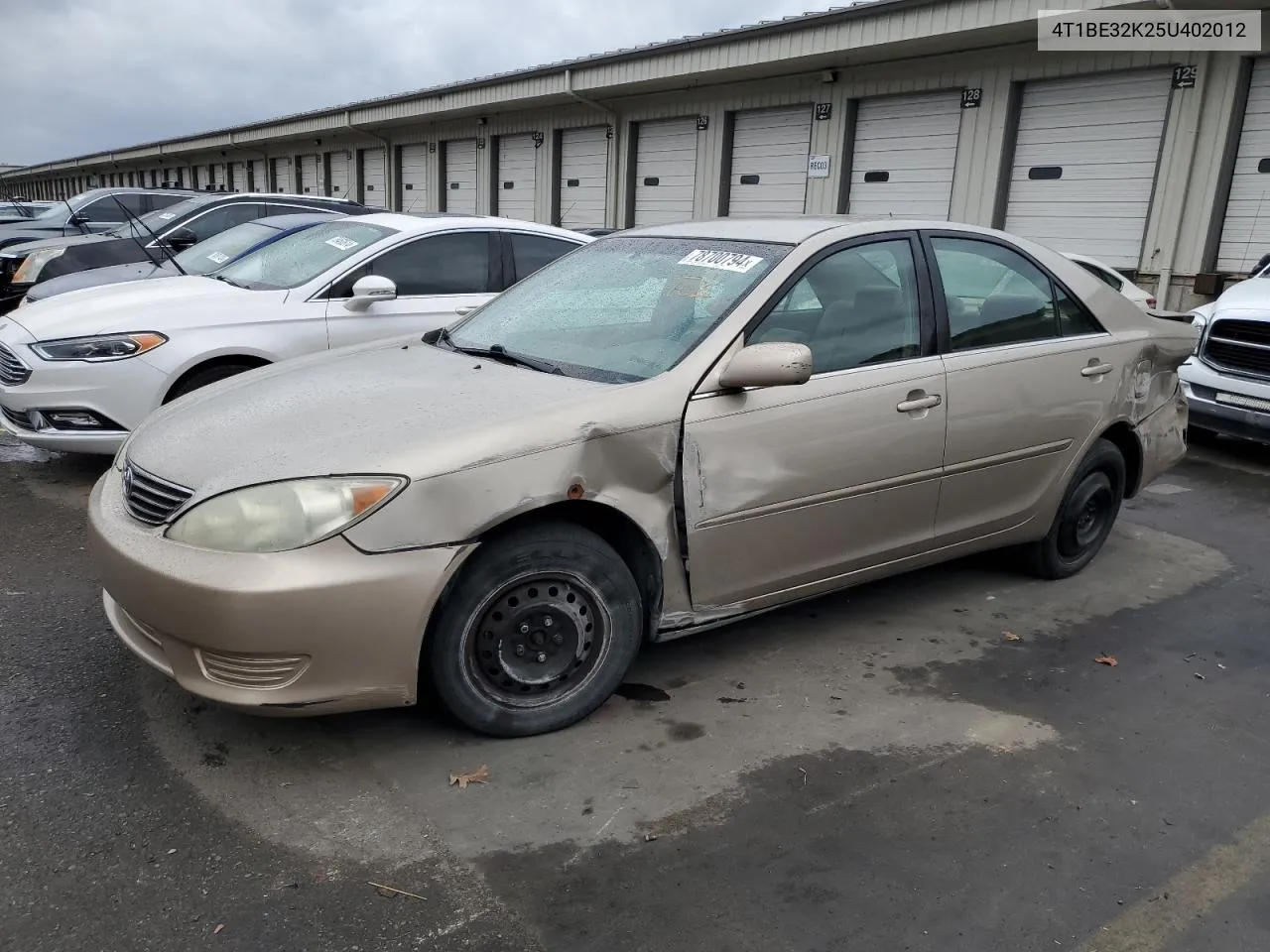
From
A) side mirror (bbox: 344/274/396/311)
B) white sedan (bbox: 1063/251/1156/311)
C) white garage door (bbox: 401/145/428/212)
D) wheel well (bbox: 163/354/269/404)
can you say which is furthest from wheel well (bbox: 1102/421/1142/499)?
white garage door (bbox: 401/145/428/212)

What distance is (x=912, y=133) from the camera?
12.7m

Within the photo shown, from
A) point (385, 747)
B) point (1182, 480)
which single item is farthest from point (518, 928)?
point (1182, 480)

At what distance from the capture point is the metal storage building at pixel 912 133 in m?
10.1

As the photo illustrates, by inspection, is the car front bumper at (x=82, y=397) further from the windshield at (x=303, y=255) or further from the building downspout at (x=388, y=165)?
the building downspout at (x=388, y=165)

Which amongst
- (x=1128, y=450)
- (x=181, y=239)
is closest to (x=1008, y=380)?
(x=1128, y=450)

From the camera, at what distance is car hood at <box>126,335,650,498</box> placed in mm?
2770

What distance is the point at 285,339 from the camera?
566 cm

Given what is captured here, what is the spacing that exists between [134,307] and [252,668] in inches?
144

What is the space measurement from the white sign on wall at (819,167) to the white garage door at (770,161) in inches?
8.6

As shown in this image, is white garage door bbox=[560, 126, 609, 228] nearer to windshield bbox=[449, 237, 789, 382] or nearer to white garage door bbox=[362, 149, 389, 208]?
white garage door bbox=[362, 149, 389, 208]

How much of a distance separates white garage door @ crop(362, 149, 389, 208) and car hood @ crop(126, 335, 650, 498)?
75.6ft

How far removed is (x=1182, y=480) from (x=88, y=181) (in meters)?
58.3

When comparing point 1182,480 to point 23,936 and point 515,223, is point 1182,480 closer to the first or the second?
point 515,223

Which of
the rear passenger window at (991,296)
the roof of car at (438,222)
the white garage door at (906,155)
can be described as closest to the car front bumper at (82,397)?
the roof of car at (438,222)
